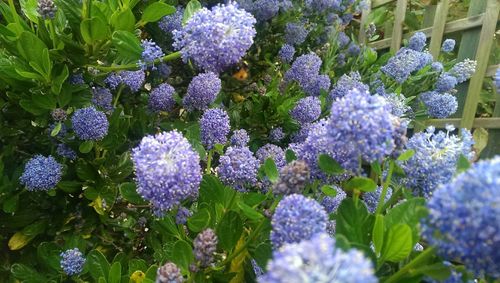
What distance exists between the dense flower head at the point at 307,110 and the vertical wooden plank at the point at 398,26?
5.45ft

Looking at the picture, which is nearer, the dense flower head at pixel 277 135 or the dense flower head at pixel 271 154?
the dense flower head at pixel 271 154

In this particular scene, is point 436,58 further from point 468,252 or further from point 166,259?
point 468,252

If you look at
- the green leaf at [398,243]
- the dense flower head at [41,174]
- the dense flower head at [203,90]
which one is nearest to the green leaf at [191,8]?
the dense flower head at [203,90]

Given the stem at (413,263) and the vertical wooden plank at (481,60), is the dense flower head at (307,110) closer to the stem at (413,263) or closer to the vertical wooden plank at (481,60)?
the vertical wooden plank at (481,60)

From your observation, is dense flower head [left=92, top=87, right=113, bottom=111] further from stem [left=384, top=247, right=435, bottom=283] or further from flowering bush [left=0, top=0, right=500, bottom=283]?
stem [left=384, top=247, right=435, bottom=283]

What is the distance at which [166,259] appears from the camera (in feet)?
5.04

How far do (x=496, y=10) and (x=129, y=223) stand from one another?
7.41 feet

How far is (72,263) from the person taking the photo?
1.68 metres

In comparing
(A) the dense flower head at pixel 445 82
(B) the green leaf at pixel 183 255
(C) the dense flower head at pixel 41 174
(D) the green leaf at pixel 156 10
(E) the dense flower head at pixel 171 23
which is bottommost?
(C) the dense flower head at pixel 41 174

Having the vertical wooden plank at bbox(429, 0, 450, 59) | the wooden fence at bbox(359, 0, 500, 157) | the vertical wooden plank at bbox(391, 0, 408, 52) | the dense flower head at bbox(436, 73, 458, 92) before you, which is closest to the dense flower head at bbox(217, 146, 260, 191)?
the dense flower head at bbox(436, 73, 458, 92)

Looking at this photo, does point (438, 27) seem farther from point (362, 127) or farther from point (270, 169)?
point (362, 127)

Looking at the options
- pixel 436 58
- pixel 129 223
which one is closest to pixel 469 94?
pixel 436 58

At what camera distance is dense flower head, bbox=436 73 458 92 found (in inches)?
110

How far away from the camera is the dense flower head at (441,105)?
2.71 metres
